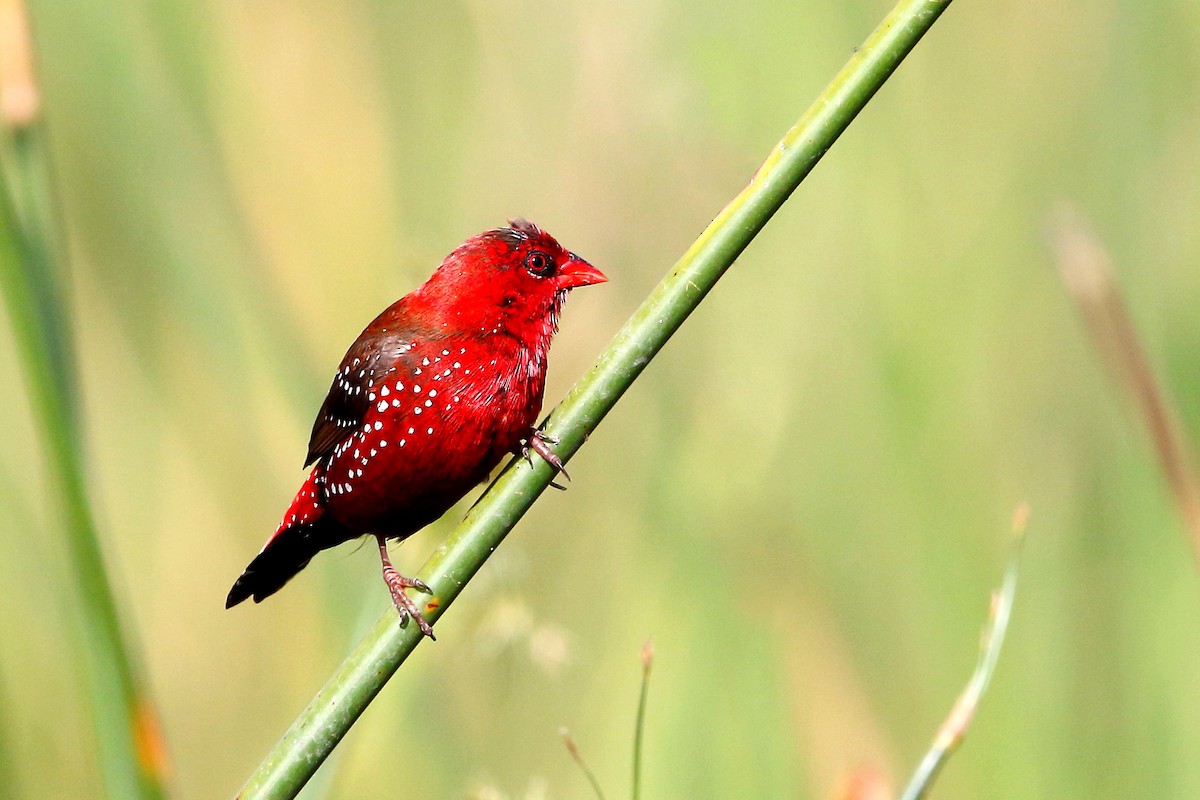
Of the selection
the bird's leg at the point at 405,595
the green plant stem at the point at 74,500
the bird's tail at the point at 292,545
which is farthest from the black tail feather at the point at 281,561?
the green plant stem at the point at 74,500

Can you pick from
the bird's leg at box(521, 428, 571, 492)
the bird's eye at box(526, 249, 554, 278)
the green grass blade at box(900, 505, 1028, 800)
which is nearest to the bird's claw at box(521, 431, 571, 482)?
the bird's leg at box(521, 428, 571, 492)

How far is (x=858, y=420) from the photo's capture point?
3791mm

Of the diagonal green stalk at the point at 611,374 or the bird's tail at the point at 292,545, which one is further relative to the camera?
the bird's tail at the point at 292,545

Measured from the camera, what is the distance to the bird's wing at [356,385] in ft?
9.23

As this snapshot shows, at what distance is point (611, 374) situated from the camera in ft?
5.97

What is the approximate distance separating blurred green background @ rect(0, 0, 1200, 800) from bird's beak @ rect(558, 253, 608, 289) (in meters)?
0.32

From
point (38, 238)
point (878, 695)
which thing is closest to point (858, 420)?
point (878, 695)

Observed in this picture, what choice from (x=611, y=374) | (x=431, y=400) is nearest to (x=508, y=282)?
(x=431, y=400)

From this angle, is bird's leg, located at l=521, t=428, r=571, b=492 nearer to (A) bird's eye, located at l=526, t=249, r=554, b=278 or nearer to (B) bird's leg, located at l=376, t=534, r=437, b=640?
(B) bird's leg, located at l=376, t=534, r=437, b=640

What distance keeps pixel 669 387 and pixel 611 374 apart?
1755mm

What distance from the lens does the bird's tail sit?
3062 millimetres

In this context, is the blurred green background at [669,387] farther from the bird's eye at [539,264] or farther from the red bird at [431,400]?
the bird's eye at [539,264]

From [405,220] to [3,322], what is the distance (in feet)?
4.76

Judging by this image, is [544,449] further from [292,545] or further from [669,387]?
[669,387]
